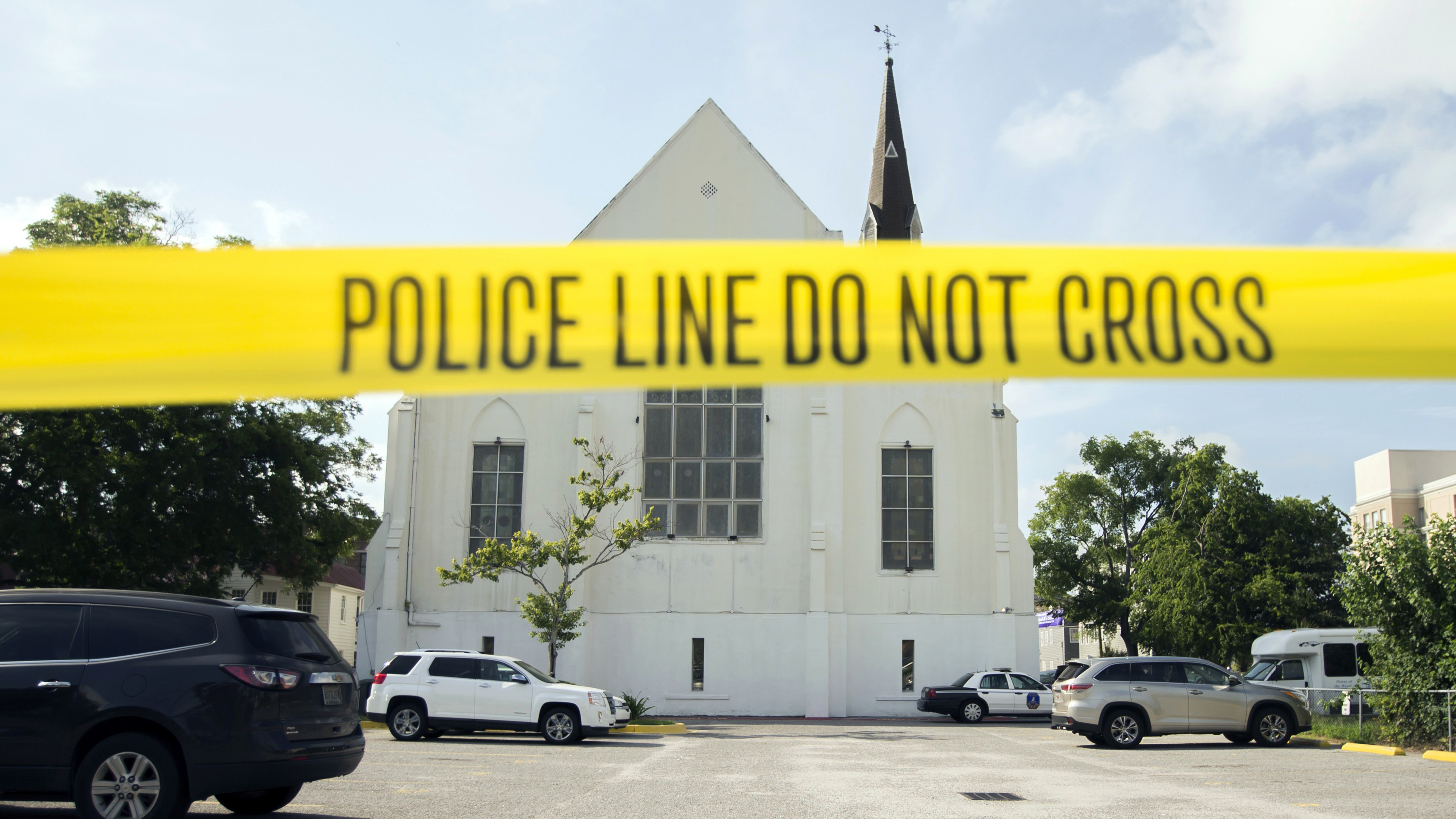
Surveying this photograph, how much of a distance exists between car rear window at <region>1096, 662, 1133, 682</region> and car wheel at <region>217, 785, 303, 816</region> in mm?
13824

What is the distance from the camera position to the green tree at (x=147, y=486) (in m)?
27.0

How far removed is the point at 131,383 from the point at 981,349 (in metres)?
2.91

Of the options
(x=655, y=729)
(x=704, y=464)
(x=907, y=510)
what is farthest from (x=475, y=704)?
(x=907, y=510)

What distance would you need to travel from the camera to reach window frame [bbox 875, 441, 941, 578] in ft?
103

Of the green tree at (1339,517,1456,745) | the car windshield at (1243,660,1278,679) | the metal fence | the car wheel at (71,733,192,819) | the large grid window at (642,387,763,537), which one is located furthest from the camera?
the large grid window at (642,387,763,537)

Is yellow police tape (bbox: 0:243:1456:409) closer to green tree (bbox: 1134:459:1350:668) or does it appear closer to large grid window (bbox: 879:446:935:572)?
large grid window (bbox: 879:446:935:572)

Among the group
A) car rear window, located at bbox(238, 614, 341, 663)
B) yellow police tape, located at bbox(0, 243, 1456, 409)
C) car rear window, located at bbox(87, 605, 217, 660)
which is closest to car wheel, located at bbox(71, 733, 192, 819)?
car rear window, located at bbox(87, 605, 217, 660)

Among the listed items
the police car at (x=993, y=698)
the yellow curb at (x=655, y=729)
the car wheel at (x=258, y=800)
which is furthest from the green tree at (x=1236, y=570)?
the car wheel at (x=258, y=800)

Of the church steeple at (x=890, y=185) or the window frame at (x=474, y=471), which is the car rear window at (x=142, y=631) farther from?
the church steeple at (x=890, y=185)

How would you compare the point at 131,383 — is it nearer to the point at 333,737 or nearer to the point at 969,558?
the point at 333,737

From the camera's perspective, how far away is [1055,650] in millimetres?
85750

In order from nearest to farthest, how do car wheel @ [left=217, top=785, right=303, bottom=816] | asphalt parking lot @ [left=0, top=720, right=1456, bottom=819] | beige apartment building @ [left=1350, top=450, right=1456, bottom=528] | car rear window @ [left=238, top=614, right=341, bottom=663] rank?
car rear window @ [left=238, top=614, right=341, bottom=663]
car wheel @ [left=217, top=785, right=303, bottom=816]
asphalt parking lot @ [left=0, top=720, right=1456, bottom=819]
beige apartment building @ [left=1350, top=450, right=1456, bottom=528]

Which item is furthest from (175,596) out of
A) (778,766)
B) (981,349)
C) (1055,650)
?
(1055,650)

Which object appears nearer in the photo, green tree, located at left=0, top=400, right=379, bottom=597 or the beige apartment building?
green tree, located at left=0, top=400, right=379, bottom=597
